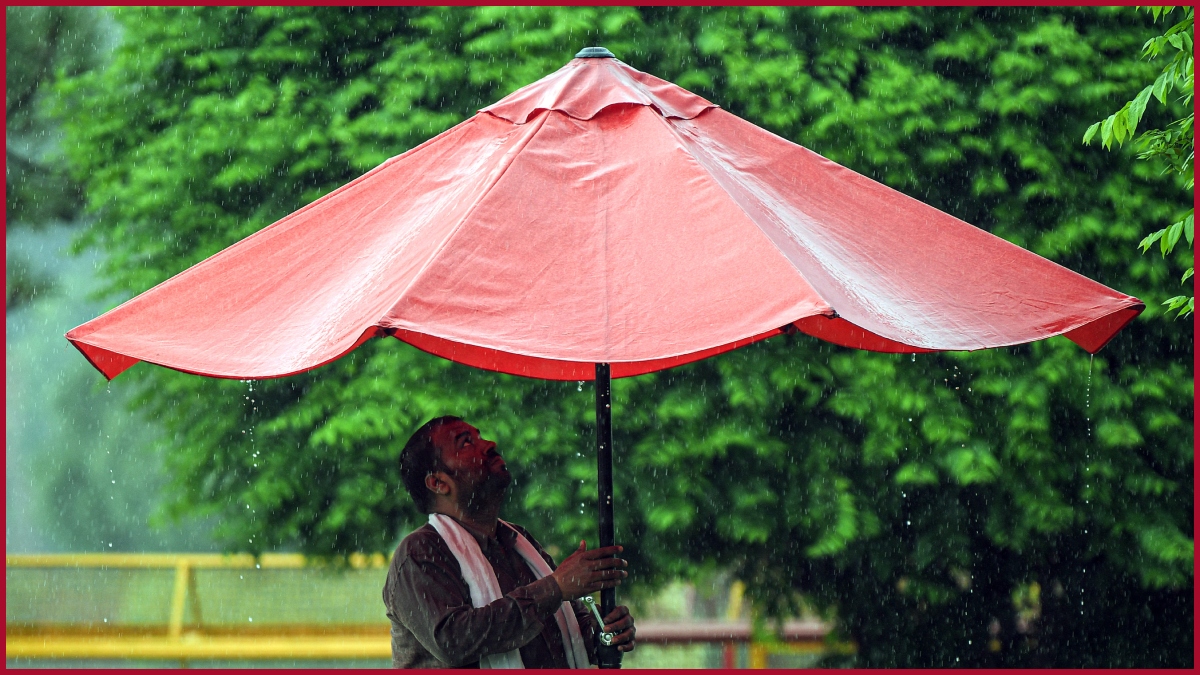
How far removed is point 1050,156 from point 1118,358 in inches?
42.2

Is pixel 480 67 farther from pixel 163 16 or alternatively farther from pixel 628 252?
pixel 628 252

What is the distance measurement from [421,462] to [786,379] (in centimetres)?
303

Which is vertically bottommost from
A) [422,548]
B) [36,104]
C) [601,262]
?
[422,548]

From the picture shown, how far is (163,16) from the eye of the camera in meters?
6.84

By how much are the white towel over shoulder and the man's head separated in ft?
0.25

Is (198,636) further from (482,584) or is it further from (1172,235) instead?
(1172,235)

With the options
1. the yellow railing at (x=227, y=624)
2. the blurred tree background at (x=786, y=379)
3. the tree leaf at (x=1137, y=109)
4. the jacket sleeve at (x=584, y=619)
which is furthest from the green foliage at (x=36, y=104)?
the tree leaf at (x=1137, y=109)

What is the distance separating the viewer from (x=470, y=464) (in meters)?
3.54

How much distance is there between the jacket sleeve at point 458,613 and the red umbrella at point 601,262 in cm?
30

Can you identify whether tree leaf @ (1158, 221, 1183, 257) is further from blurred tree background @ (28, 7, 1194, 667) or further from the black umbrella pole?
the black umbrella pole

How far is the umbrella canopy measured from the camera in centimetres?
243

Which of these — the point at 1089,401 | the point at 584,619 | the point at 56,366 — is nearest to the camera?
the point at 584,619

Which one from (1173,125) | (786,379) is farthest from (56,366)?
(1173,125)

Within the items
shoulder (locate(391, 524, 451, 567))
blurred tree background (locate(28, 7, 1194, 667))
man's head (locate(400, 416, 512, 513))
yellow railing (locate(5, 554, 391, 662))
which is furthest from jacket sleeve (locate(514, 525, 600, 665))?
yellow railing (locate(5, 554, 391, 662))
